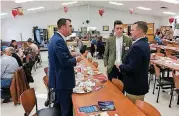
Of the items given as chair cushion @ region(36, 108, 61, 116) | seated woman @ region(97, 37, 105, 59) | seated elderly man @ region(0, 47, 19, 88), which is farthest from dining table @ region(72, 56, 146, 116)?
seated woman @ region(97, 37, 105, 59)

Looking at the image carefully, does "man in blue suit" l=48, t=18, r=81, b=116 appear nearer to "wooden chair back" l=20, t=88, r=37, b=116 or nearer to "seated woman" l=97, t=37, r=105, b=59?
"wooden chair back" l=20, t=88, r=37, b=116

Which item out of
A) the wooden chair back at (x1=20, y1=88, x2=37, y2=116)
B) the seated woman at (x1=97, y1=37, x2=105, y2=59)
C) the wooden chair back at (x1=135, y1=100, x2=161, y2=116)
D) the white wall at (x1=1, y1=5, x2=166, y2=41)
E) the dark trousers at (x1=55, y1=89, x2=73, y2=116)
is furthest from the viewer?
the white wall at (x1=1, y1=5, x2=166, y2=41)

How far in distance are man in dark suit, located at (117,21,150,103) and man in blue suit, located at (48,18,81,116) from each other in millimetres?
711

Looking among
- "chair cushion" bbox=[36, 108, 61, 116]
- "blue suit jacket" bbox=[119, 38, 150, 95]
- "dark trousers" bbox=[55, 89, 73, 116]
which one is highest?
"blue suit jacket" bbox=[119, 38, 150, 95]

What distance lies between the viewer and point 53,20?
1717cm

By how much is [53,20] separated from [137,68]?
609 inches

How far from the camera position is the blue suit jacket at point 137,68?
2457 mm

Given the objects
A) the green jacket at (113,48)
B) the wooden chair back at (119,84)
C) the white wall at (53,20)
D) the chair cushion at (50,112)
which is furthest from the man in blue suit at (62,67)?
the white wall at (53,20)

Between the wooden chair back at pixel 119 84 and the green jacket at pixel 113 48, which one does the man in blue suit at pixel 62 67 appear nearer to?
the wooden chair back at pixel 119 84

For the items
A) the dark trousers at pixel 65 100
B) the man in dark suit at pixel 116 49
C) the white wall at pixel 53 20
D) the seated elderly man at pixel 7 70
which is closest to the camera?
the dark trousers at pixel 65 100

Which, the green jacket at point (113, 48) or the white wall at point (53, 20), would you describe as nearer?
the green jacket at point (113, 48)

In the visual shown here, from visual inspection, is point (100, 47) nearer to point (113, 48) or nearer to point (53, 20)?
point (53, 20)

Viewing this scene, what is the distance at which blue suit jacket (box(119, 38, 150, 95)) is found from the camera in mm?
2457

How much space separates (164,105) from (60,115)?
257cm
